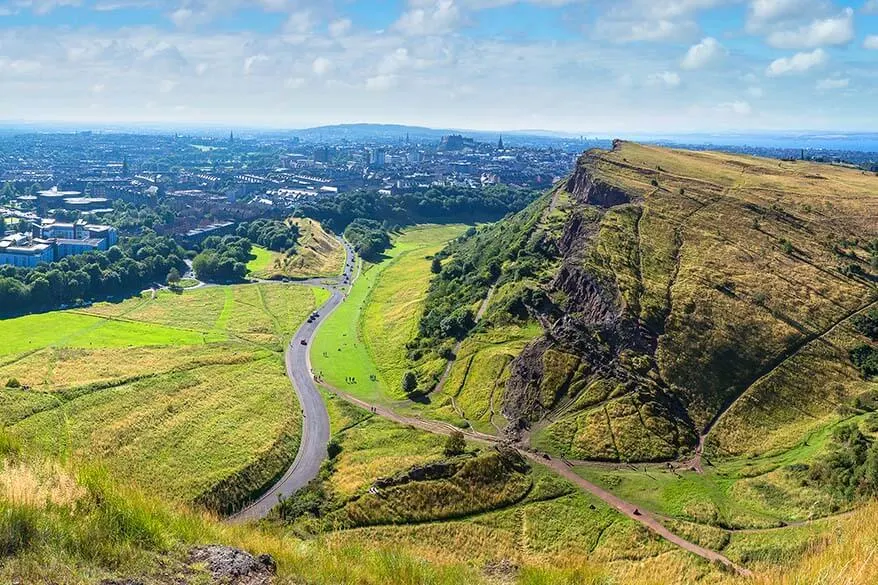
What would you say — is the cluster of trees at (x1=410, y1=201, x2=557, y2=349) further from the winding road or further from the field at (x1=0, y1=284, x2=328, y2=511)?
the field at (x1=0, y1=284, x2=328, y2=511)

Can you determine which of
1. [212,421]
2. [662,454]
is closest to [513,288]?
[662,454]

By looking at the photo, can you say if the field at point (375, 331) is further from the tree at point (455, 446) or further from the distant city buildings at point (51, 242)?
the distant city buildings at point (51, 242)

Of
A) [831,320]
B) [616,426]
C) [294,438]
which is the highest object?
[831,320]

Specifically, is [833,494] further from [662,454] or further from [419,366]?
[419,366]

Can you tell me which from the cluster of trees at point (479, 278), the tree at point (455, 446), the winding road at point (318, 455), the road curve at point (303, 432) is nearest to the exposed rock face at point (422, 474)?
the tree at point (455, 446)

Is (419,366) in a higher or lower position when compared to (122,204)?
lower

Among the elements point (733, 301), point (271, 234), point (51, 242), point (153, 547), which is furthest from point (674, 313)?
point (51, 242)

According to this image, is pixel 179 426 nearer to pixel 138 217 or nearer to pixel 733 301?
pixel 733 301
